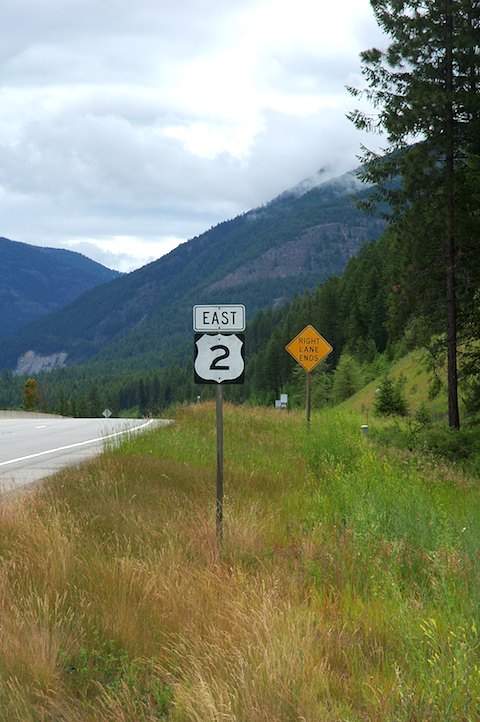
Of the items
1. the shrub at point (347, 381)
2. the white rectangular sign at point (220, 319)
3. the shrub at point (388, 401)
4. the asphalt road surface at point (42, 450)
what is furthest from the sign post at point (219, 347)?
the shrub at point (347, 381)

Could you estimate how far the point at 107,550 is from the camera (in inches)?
277

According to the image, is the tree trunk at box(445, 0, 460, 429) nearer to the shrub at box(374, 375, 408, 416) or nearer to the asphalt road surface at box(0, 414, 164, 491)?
the asphalt road surface at box(0, 414, 164, 491)

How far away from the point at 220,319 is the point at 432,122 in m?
17.1

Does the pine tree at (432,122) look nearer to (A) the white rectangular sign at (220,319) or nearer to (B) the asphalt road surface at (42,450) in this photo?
(B) the asphalt road surface at (42,450)

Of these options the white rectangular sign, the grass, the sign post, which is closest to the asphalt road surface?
the grass

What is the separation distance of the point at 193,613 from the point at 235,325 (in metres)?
3.44

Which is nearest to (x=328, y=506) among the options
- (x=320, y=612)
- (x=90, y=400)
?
(x=320, y=612)

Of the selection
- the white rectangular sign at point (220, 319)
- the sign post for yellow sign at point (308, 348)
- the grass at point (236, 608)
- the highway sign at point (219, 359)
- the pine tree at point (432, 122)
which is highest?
the pine tree at point (432, 122)

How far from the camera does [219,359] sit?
827cm

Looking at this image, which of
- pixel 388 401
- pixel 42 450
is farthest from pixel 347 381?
pixel 42 450

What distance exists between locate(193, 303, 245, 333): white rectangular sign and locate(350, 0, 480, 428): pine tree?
50.8 ft

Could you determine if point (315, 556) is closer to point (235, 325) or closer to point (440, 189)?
point (235, 325)

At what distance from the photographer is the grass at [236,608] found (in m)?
4.05

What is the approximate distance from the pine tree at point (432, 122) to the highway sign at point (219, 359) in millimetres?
15490
